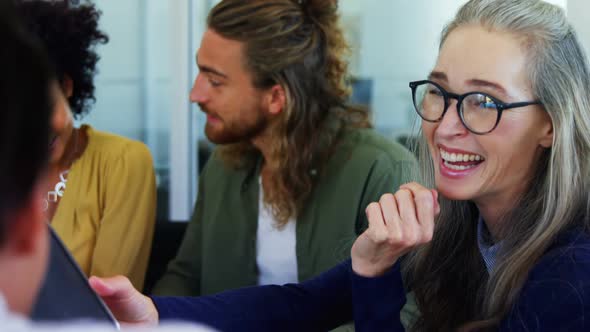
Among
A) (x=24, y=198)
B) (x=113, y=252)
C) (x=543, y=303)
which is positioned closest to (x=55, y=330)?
(x=24, y=198)

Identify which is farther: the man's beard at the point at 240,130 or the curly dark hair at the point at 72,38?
the man's beard at the point at 240,130

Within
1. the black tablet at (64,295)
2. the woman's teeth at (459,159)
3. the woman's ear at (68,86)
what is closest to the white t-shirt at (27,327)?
the black tablet at (64,295)

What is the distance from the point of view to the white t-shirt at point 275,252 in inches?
87.9

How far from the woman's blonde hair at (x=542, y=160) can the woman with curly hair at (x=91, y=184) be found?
1.09m

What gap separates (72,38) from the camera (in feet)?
7.55

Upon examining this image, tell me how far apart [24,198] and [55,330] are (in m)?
0.08

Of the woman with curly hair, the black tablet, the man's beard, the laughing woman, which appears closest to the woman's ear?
the woman with curly hair

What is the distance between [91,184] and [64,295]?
1639 mm

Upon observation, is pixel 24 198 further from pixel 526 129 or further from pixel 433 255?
pixel 433 255

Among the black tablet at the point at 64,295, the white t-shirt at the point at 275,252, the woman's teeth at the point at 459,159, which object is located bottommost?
the white t-shirt at the point at 275,252

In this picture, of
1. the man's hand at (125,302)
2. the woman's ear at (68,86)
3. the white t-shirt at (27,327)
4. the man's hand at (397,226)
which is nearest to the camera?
the white t-shirt at (27,327)

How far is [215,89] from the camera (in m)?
2.38

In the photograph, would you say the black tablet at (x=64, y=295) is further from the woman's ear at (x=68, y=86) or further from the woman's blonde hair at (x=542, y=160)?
the woman's ear at (x=68, y=86)

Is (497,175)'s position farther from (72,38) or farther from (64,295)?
(72,38)
